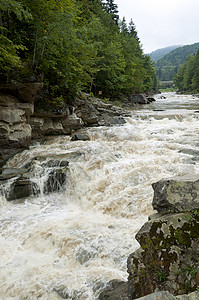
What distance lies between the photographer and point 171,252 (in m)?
2.72

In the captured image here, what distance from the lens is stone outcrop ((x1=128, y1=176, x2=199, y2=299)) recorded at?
2.50 meters

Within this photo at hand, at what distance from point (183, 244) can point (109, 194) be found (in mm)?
5388

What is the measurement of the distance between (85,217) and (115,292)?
3.58 meters

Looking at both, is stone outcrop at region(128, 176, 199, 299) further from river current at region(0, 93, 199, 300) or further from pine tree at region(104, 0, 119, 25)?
pine tree at region(104, 0, 119, 25)

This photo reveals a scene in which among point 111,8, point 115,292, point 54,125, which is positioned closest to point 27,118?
point 54,125

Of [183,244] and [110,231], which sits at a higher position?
[183,244]

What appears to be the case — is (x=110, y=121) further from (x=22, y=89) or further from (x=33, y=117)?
(x=22, y=89)

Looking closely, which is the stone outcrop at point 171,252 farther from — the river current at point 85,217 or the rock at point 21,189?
the rock at point 21,189

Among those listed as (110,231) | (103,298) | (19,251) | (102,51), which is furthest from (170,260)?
(102,51)

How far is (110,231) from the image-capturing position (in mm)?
5812

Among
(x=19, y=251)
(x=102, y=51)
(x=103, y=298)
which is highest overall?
(x=102, y=51)

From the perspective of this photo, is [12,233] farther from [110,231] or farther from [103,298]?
[103,298]

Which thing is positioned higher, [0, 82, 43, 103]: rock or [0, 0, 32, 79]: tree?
[0, 0, 32, 79]: tree

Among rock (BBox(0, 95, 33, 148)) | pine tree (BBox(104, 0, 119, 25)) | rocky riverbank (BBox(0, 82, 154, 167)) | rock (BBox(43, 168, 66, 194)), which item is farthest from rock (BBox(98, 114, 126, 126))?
pine tree (BBox(104, 0, 119, 25))
